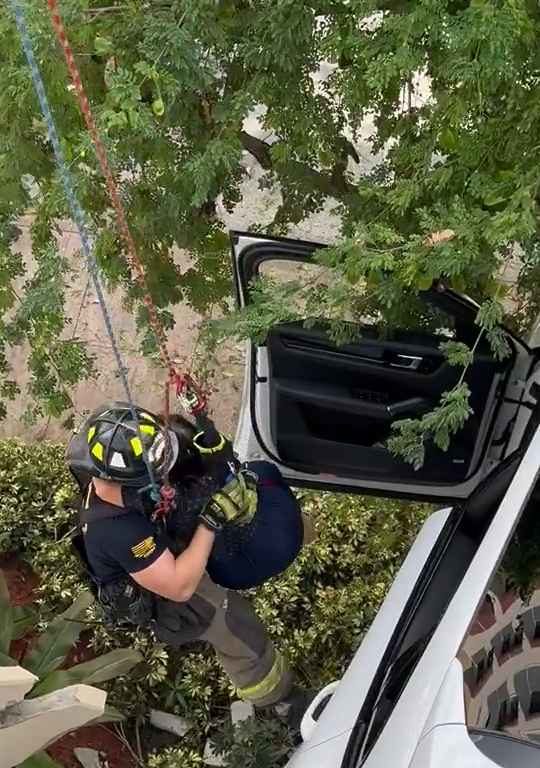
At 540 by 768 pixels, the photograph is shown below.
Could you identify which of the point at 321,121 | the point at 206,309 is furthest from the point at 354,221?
the point at 206,309

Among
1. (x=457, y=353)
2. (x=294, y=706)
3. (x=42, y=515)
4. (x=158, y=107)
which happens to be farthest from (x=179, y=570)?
(x=42, y=515)

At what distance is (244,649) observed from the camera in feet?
10.9

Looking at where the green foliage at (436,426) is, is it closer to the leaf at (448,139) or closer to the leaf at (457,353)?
the leaf at (457,353)

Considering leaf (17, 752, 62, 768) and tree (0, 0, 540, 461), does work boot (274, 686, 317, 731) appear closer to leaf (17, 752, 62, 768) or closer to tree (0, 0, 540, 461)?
leaf (17, 752, 62, 768)

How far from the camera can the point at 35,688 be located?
3230 mm

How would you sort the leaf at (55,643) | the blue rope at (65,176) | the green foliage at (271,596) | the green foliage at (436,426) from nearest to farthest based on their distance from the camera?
the blue rope at (65,176), the green foliage at (436,426), the leaf at (55,643), the green foliage at (271,596)

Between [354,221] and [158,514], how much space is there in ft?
3.73

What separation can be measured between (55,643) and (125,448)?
4.25ft

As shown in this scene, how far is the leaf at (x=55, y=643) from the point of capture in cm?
339

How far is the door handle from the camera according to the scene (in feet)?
9.45

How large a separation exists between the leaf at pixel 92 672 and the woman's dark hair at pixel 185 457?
3.15 ft

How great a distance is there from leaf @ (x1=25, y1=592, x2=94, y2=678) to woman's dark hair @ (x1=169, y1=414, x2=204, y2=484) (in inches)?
38.8

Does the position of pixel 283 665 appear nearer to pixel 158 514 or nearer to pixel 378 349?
pixel 158 514

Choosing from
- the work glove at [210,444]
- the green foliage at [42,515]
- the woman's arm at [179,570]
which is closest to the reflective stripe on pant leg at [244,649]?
the woman's arm at [179,570]
